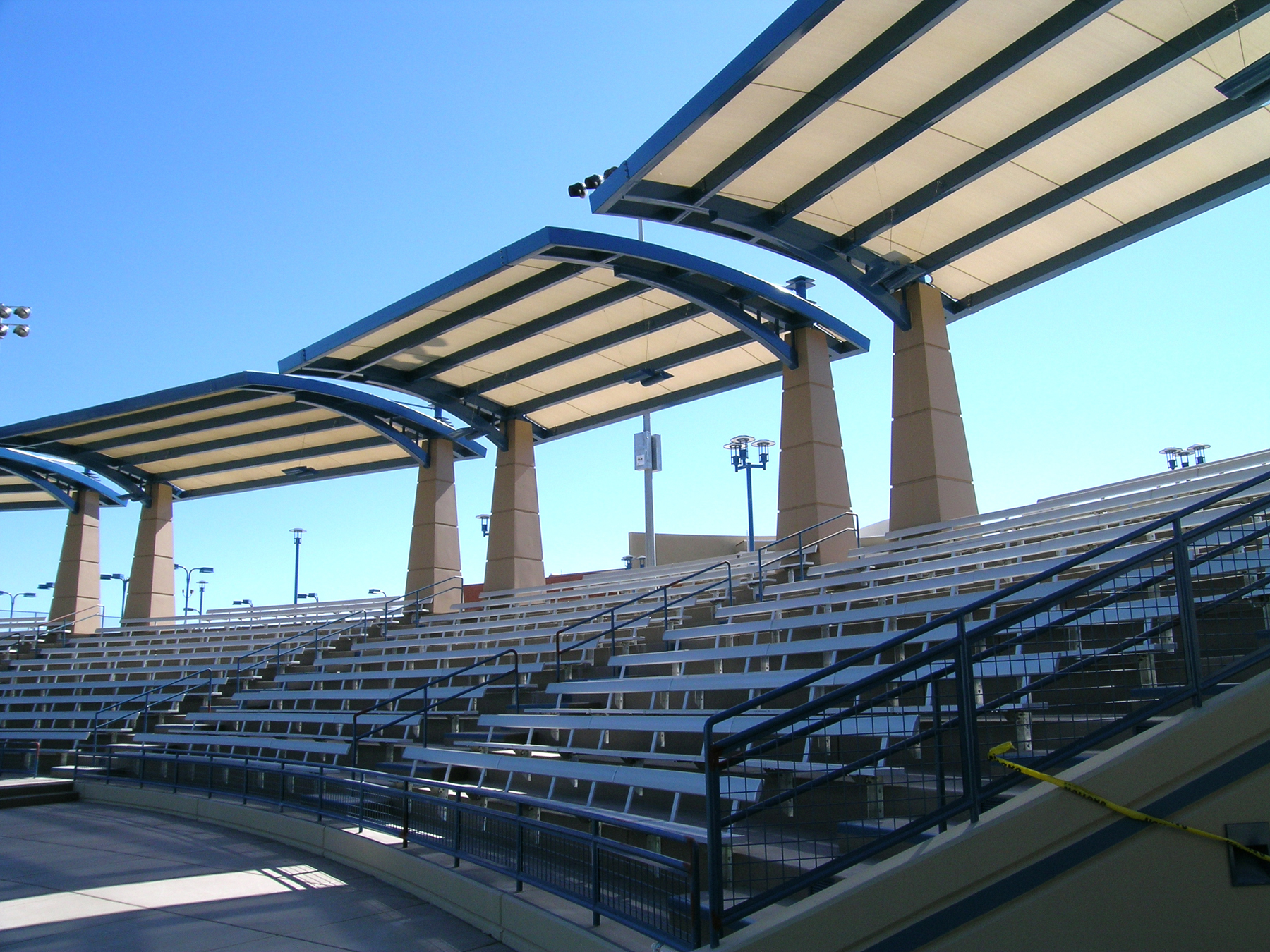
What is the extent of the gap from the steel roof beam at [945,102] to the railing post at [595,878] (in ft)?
31.1

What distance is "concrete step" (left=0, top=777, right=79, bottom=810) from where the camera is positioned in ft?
47.8

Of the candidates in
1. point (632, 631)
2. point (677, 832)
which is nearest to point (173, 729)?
point (632, 631)

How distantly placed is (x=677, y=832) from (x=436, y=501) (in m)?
17.6

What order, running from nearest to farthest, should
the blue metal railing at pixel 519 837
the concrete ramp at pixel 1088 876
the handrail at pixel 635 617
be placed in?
the concrete ramp at pixel 1088 876, the blue metal railing at pixel 519 837, the handrail at pixel 635 617

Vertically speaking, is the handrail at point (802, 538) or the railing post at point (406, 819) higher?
the handrail at point (802, 538)

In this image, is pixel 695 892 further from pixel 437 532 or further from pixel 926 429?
pixel 437 532

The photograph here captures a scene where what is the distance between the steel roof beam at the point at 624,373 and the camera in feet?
58.0

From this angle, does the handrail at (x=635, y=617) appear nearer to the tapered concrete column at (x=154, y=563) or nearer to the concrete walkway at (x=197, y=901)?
the concrete walkway at (x=197, y=901)

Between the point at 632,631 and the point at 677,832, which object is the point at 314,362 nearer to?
the point at 632,631

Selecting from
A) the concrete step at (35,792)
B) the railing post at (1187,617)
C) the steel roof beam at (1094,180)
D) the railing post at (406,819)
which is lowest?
the concrete step at (35,792)

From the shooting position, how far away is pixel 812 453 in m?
15.4

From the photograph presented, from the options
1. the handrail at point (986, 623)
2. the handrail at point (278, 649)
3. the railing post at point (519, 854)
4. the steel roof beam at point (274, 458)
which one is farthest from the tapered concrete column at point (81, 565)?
the handrail at point (986, 623)

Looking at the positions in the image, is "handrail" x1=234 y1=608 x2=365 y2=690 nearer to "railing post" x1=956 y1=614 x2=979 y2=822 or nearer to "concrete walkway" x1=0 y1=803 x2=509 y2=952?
"concrete walkway" x1=0 y1=803 x2=509 y2=952

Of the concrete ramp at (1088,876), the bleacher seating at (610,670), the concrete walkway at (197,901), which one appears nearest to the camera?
the concrete ramp at (1088,876)
